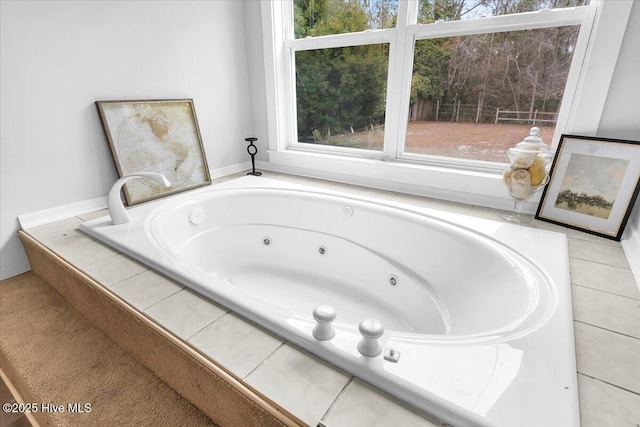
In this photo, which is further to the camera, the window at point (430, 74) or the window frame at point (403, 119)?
the window at point (430, 74)

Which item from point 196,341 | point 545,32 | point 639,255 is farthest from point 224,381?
point 545,32

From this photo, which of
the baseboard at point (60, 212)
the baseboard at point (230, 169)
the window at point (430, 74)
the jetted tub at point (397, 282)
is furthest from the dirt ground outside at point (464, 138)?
the baseboard at point (60, 212)

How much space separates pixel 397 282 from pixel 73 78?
1846 mm

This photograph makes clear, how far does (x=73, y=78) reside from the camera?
1.55 meters

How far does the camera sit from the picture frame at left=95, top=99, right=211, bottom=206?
171 centimetres

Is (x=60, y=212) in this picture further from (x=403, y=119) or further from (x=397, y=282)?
(x=403, y=119)

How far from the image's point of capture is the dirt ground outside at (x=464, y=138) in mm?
1670

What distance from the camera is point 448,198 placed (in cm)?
181

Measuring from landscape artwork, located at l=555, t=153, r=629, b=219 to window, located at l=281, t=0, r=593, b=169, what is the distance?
9.3 inches

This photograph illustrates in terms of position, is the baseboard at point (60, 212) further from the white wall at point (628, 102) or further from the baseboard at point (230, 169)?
the white wall at point (628, 102)

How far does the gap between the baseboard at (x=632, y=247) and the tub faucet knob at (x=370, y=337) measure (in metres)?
0.95

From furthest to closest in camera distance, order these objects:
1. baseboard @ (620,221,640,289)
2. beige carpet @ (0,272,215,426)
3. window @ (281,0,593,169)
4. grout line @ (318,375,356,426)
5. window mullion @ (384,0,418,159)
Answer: window mullion @ (384,0,418,159)
window @ (281,0,593,169)
baseboard @ (620,221,640,289)
beige carpet @ (0,272,215,426)
grout line @ (318,375,356,426)

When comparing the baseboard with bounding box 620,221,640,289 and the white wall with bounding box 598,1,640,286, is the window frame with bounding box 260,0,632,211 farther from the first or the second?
the baseboard with bounding box 620,221,640,289

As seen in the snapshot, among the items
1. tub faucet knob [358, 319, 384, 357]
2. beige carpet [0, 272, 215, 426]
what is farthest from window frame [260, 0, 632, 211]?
beige carpet [0, 272, 215, 426]
